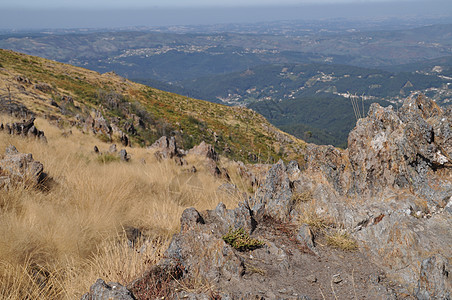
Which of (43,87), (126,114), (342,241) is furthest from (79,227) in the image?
(43,87)

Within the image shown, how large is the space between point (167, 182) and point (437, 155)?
6102 millimetres

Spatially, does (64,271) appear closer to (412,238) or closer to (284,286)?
(284,286)

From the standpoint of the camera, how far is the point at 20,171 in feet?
19.1

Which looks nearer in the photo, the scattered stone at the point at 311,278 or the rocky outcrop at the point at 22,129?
the scattered stone at the point at 311,278

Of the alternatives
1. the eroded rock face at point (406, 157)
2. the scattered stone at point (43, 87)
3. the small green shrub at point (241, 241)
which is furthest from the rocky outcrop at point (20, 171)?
the scattered stone at point (43, 87)

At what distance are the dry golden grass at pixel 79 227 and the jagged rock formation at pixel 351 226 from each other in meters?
0.76

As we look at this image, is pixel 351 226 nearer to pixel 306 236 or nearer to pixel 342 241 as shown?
pixel 342 241

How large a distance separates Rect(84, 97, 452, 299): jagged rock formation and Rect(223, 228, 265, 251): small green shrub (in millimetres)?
130

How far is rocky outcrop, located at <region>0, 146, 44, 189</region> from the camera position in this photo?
551cm

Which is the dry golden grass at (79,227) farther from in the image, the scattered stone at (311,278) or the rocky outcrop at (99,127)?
the rocky outcrop at (99,127)

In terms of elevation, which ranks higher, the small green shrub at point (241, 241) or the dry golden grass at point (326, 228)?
the small green shrub at point (241, 241)

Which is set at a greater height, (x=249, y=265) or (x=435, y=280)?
(x=435, y=280)

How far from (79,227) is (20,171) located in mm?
2548

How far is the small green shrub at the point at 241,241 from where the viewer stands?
3.79m
